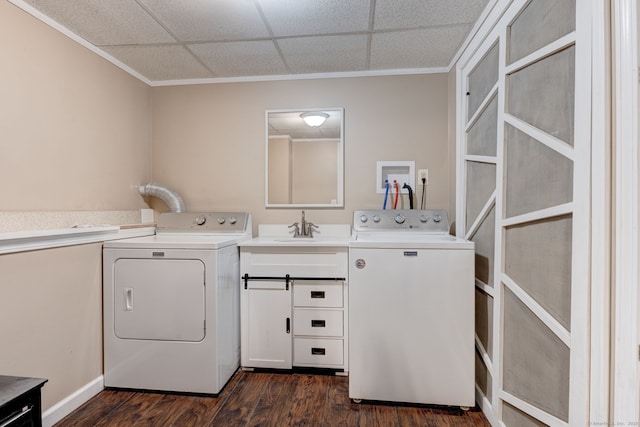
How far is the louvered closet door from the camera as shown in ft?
3.48

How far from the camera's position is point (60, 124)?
1.84 meters

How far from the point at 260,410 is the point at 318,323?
611mm

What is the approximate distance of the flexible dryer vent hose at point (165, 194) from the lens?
8.46 feet

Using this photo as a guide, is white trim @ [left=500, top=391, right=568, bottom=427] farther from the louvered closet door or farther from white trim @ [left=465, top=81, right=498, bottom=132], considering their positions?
white trim @ [left=465, top=81, right=498, bottom=132]

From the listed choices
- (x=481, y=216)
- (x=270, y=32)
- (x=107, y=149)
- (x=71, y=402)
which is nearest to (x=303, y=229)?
(x=481, y=216)

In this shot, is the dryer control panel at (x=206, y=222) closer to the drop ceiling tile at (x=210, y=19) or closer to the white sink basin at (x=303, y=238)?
the white sink basin at (x=303, y=238)

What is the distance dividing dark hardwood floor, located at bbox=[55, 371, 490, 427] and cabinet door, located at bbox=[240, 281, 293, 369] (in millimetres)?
188

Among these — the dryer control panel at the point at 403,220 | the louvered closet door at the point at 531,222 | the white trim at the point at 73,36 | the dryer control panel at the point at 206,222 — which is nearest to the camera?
the louvered closet door at the point at 531,222

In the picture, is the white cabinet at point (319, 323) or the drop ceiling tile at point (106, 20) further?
the white cabinet at point (319, 323)

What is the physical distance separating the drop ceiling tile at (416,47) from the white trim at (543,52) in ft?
2.24

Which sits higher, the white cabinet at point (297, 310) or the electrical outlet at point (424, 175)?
the electrical outlet at point (424, 175)

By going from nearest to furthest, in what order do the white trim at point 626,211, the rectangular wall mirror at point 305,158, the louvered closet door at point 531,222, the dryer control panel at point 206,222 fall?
the white trim at point 626,211, the louvered closet door at point 531,222, the dryer control panel at point 206,222, the rectangular wall mirror at point 305,158

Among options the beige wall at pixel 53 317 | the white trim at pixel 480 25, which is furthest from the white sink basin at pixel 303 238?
the white trim at pixel 480 25

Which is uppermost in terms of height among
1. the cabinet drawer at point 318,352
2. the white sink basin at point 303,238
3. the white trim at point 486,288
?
the white sink basin at point 303,238
